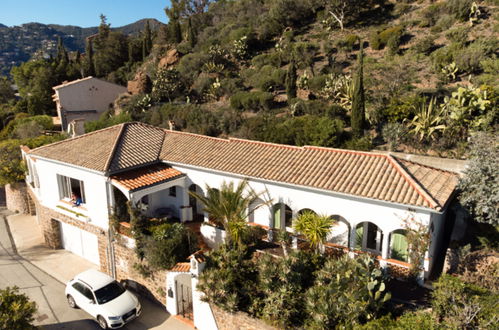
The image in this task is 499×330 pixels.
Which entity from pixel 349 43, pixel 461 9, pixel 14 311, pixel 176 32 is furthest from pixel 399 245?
pixel 176 32

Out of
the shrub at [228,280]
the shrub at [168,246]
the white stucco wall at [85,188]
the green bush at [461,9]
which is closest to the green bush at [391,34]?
the green bush at [461,9]

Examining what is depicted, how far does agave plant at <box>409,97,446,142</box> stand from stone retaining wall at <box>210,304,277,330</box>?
18944 mm

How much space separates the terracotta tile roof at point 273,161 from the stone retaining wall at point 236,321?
5910 millimetres

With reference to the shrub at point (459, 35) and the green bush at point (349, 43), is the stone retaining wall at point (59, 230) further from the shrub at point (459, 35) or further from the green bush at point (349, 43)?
the shrub at point (459, 35)

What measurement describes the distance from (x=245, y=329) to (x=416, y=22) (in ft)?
150

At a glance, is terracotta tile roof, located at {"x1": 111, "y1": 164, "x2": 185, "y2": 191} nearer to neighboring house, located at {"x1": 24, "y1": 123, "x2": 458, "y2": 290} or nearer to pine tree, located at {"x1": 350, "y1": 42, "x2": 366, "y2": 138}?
neighboring house, located at {"x1": 24, "y1": 123, "x2": 458, "y2": 290}

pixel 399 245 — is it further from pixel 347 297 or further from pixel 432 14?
pixel 432 14

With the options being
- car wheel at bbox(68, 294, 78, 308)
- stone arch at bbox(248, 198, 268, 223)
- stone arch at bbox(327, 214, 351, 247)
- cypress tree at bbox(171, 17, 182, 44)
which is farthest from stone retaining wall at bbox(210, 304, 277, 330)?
cypress tree at bbox(171, 17, 182, 44)

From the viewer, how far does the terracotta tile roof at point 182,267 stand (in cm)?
1480

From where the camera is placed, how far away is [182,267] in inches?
594

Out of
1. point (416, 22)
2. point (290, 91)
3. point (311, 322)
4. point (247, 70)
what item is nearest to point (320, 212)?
point (311, 322)

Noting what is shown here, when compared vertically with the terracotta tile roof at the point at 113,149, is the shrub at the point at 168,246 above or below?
below

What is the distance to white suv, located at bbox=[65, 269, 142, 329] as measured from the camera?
15.1m

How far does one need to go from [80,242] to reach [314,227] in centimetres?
1462
